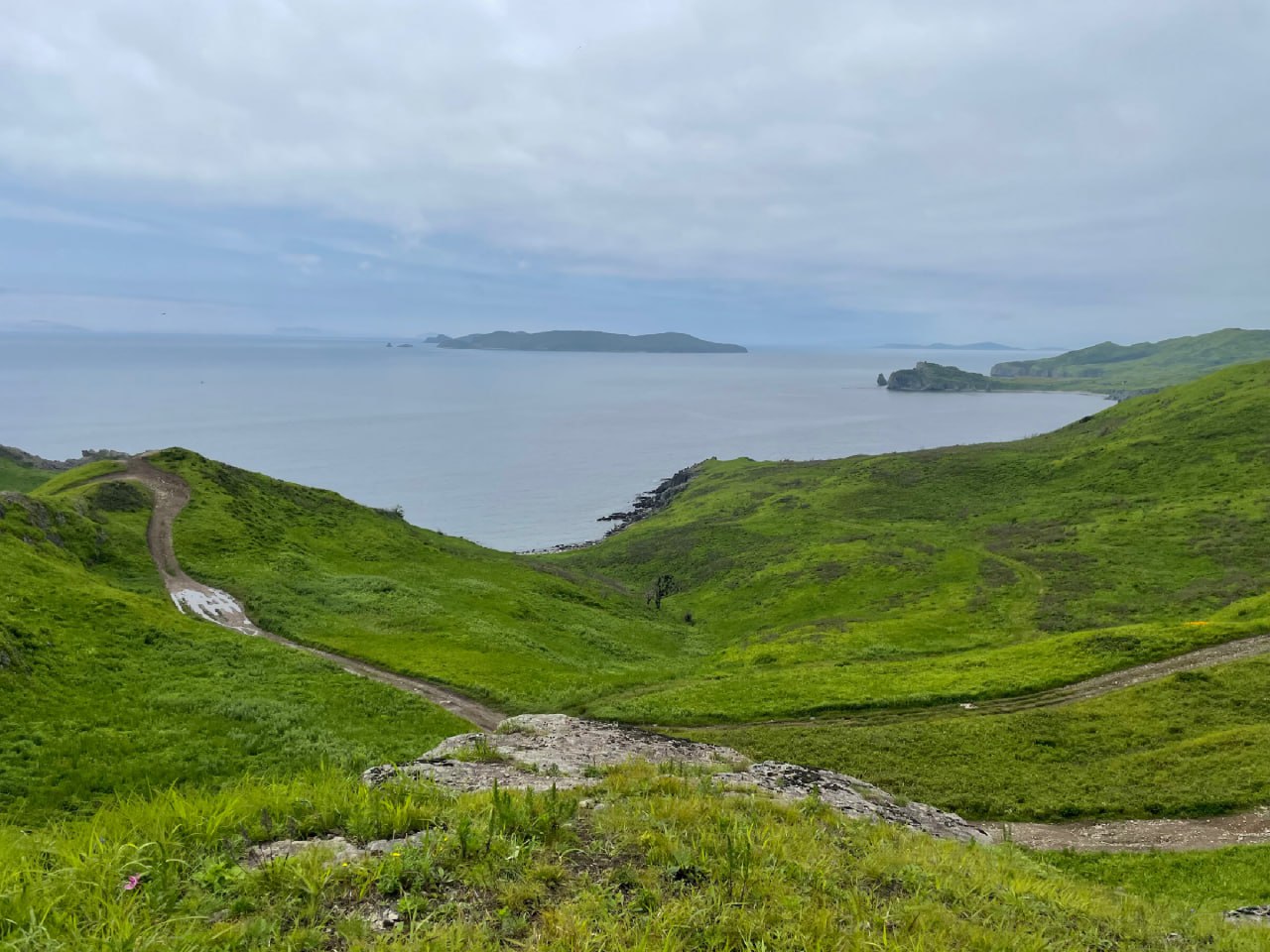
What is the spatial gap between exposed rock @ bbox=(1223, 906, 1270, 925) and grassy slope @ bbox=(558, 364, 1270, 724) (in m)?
18.9

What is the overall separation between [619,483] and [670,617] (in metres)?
93.0

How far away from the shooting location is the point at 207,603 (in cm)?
3903

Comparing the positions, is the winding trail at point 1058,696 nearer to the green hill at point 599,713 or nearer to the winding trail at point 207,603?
the green hill at point 599,713

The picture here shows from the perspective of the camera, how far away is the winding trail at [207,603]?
99.0 ft

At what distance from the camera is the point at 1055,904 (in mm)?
8922

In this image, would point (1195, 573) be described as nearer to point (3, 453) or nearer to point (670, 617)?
point (670, 617)

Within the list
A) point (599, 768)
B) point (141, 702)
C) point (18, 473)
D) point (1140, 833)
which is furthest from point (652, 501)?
point (599, 768)

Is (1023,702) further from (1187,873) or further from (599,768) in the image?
(599,768)

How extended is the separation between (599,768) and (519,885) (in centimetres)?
780

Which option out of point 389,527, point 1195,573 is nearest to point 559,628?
point 389,527

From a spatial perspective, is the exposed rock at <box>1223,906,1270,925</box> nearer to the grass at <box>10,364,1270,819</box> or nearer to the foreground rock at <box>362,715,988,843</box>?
the foreground rock at <box>362,715,988,843</box>

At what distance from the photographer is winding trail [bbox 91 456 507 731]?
30.2 metres

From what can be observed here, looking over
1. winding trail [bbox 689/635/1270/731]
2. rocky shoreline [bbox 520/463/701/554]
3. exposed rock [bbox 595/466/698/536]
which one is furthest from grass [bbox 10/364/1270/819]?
exposed rock [bbox 595/466/698/536]

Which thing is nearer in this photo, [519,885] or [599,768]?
[519,885]
